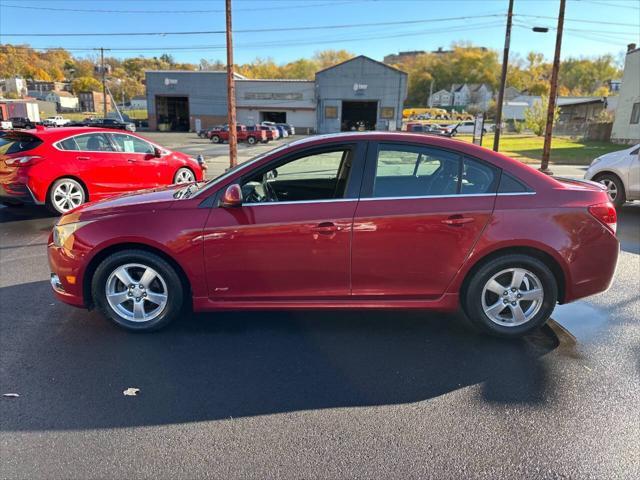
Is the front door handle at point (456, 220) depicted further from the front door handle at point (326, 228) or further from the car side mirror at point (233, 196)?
the car side mirror at point (233, 196)

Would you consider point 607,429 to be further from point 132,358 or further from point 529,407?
point 132,358

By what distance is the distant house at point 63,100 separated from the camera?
107188 millimetres

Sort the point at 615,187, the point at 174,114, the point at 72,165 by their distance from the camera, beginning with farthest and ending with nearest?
the point at 174,114
the point at 615,187
the point at 72,165

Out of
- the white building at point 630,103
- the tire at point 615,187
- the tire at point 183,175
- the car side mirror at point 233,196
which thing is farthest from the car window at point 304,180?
the white building at point 630,103

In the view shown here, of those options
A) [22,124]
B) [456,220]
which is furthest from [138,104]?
[456,220]

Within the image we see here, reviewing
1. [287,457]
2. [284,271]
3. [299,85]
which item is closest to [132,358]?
[284,271]

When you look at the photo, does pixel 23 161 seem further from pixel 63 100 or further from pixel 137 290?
pixel 63 100

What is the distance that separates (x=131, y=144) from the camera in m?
8.98

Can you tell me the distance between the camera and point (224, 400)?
9.59 ft

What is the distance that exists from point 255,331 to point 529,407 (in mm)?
2169

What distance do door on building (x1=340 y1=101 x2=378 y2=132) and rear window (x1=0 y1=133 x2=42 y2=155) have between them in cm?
5205

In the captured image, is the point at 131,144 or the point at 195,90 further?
the point at 195,90

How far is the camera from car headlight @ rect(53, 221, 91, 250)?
3.67 meters

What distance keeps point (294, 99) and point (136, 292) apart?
5918 cm
